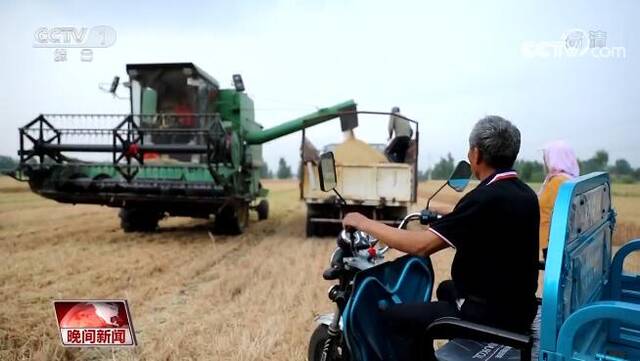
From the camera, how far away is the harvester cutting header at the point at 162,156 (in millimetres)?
7523

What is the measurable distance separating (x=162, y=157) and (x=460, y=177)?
6948mm

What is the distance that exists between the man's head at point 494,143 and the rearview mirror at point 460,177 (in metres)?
0.61

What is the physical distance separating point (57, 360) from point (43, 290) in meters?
1.90

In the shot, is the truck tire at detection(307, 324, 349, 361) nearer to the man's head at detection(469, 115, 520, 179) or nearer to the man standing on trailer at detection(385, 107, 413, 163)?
the man's head at detection(469, 115, 520, 179)

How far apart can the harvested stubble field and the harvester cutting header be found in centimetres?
A: 52

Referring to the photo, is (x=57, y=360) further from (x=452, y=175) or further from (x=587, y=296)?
(x=587, y=296)

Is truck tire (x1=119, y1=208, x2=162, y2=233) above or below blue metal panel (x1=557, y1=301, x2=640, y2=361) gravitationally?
below

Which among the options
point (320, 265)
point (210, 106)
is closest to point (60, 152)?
point (210, 106)

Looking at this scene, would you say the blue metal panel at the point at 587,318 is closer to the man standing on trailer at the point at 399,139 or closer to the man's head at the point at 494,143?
the man's head at the point at 494,143

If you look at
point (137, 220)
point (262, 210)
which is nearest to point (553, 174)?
point (137, 220)

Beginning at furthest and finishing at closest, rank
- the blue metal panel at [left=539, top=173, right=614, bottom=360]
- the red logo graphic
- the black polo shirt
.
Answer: the red logo graphic
the black polo shirt
the blue metal panel at [left=539, top=173, right=614, bottom=360]

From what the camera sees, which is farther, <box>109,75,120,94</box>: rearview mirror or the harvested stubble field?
<box>109,75,120,94</box>: rearview mirror

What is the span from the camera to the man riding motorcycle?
1.86m

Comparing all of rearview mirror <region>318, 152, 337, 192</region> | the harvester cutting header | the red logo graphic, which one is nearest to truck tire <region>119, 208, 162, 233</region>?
the harvester cutting header
